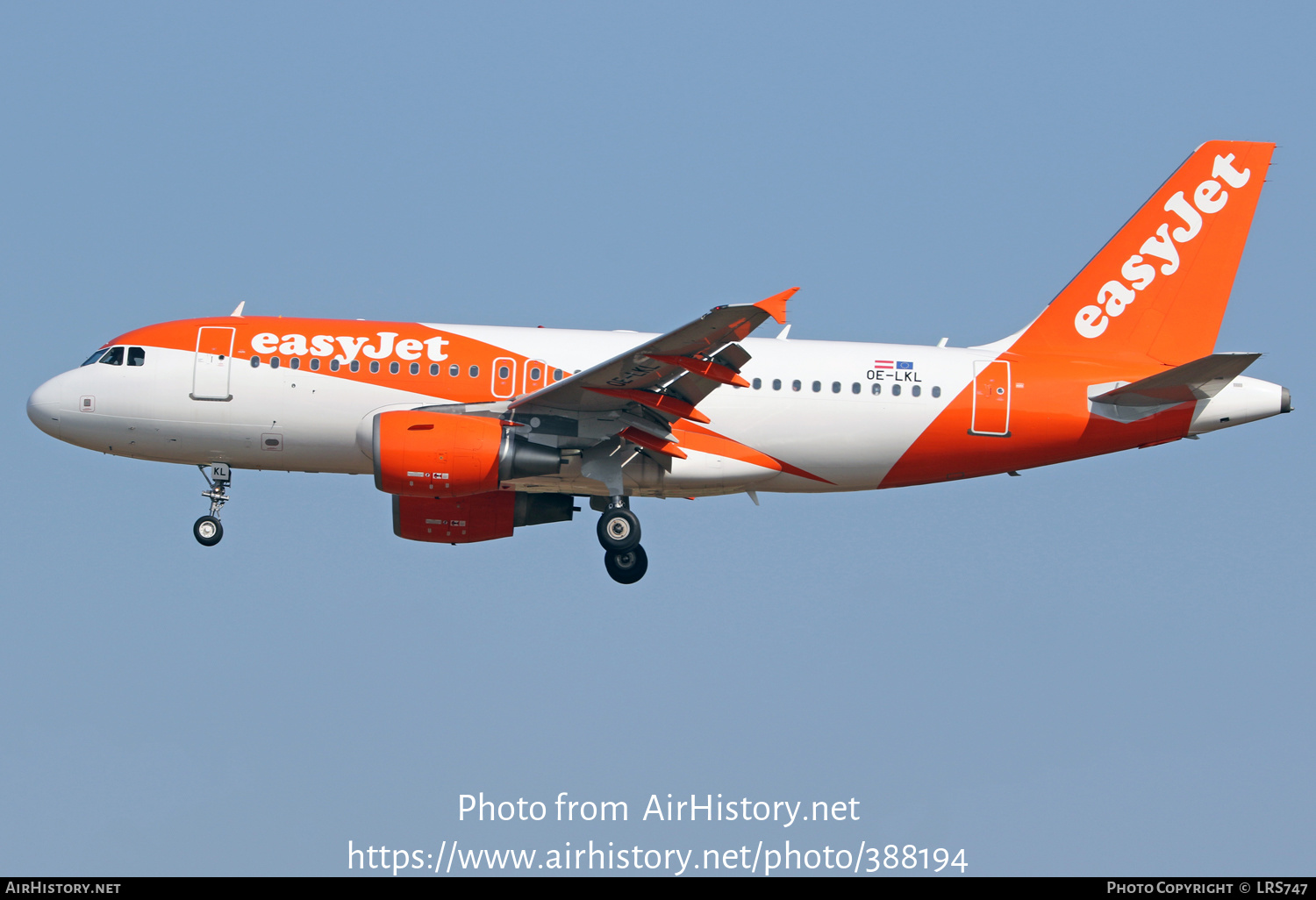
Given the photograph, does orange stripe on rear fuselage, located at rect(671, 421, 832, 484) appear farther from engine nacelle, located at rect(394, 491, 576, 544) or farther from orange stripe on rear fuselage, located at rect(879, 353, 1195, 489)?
engine nacelle, located at rect(394, 491, 576, 544)

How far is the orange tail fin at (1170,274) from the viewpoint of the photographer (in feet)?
95.0

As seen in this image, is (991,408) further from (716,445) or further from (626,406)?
(626,406)

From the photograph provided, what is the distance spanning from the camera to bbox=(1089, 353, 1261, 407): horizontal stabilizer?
1017 inches

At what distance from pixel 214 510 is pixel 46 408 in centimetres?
382

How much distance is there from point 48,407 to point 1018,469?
19.2 m

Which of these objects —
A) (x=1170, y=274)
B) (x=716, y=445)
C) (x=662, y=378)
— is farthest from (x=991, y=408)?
(x=662, y=378)

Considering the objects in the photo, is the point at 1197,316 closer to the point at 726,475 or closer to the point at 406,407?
the point at 726,475

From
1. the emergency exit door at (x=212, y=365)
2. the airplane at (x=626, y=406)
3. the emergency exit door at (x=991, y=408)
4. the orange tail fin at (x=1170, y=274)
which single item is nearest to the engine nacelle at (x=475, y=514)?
the airplane at (x=626, y=406)

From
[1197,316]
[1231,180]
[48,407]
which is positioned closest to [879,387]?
[1197,316]

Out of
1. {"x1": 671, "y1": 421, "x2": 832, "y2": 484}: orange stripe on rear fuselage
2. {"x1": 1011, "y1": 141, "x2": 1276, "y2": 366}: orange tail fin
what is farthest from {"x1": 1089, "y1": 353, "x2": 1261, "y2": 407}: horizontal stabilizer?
{"x1": 671, "y1": 421, "x2": 832, "y2": 484}: orange stripe on rear fuselage

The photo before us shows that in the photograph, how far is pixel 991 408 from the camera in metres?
27.9

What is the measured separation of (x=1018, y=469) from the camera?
28.6 meters
